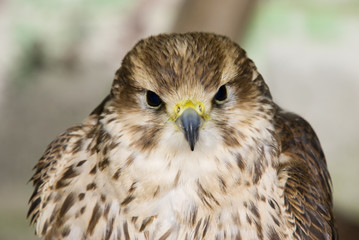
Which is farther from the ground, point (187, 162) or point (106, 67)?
point (187, 162)

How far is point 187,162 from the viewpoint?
10.5 feet

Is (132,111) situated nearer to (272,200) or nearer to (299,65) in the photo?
(272,200)

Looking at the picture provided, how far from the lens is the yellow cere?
3.06 meters

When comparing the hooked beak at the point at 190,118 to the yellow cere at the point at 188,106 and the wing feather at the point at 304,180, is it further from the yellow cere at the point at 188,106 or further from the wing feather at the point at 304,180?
the wing feather at the point at 304,180

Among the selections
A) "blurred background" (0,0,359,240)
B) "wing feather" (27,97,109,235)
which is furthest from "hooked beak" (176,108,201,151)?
"blurred background" (0,0,359,240)

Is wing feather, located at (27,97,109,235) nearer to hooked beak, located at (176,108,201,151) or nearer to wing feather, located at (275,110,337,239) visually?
hooked beak, located at (176,108,201,151)

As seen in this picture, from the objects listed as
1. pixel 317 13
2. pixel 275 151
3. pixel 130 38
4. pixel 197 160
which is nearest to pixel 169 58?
pixel 197 160

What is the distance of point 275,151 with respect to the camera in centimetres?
334

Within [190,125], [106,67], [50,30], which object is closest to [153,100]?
[190,125]

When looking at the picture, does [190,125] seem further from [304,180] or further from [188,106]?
[304,180]

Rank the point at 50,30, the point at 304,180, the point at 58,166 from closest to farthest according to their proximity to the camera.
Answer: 1. the point at 304,180
2. the point at 58,166
3. the point at 50,30

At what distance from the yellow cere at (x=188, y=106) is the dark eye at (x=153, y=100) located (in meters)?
0.09

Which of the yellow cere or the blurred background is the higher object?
the yellow cere

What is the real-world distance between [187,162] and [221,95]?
1.08 ft
